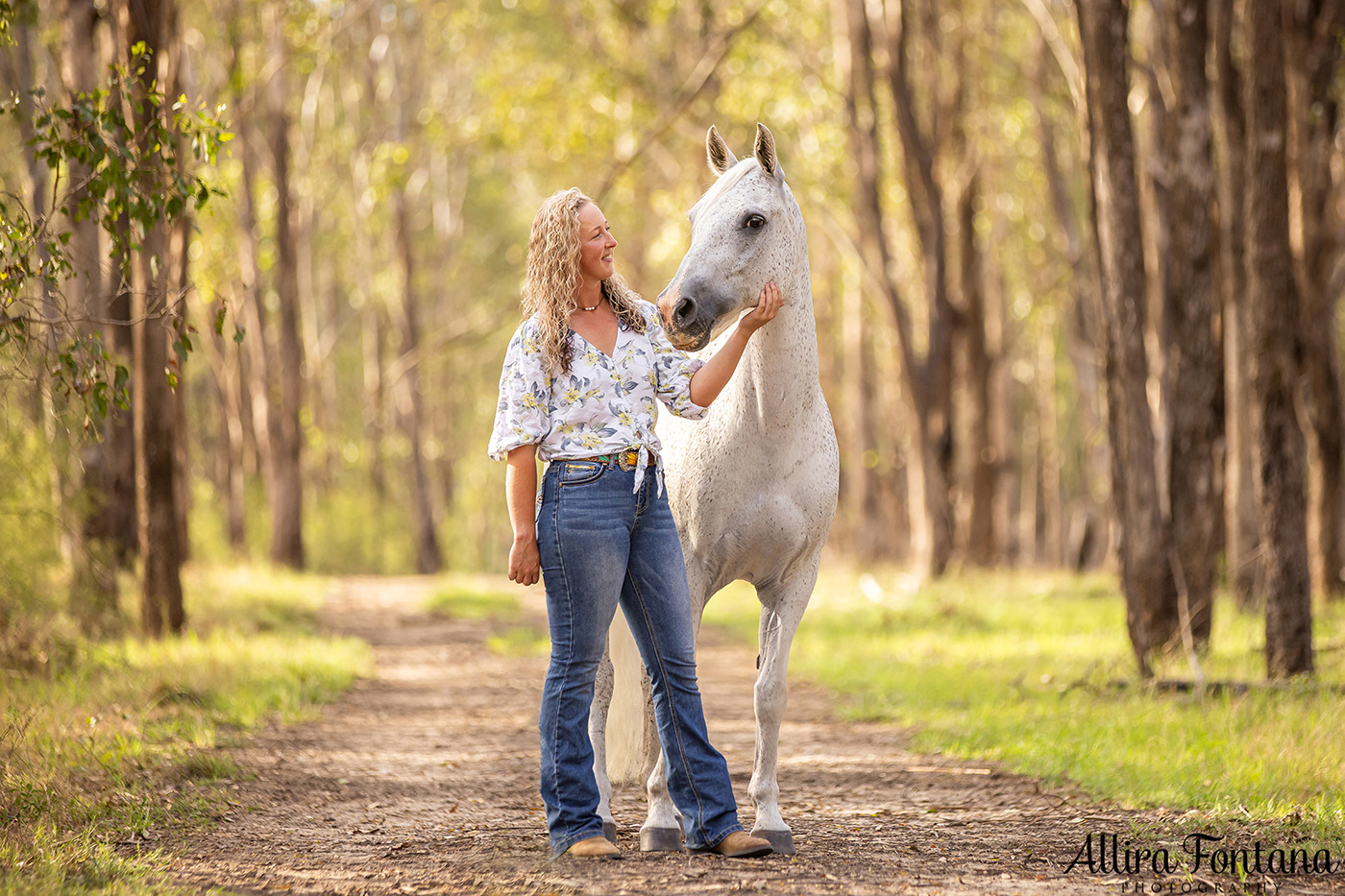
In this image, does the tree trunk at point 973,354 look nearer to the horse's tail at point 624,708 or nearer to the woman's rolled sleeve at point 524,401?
the horse's tail at point 624,708

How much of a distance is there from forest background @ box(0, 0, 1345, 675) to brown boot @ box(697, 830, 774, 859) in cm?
300

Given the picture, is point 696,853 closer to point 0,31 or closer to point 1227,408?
point 0,31

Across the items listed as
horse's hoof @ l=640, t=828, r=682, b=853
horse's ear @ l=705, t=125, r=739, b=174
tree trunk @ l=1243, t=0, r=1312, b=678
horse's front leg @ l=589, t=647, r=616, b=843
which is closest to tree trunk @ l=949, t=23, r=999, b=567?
tree trunk @ l=1243, t=0, r=1312, b=678

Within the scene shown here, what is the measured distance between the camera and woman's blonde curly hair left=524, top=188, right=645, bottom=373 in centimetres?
407

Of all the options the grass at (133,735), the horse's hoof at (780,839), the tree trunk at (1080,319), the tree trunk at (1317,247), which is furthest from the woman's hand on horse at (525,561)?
the tree trunk at (1080,319)

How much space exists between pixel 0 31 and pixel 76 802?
10.5 feet

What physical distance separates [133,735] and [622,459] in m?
3.51

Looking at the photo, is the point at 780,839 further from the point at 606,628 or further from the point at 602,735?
the point at 606,628

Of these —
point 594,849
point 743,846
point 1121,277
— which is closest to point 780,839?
point 743,846

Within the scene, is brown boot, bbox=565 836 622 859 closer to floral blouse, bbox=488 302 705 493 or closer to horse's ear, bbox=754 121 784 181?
floral blouse, bbox=488 302 705 493

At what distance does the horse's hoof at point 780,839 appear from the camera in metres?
4.31

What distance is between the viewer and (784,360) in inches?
177

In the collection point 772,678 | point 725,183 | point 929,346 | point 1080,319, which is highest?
point 1080,319

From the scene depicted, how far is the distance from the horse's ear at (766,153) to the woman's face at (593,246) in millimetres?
601
